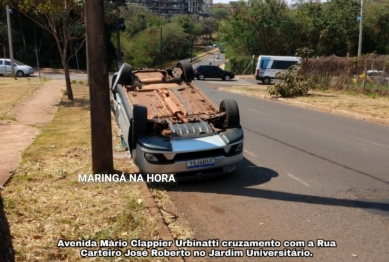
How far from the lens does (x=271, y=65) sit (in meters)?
36.4

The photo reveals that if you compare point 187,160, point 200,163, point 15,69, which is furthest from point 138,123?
point 15,69

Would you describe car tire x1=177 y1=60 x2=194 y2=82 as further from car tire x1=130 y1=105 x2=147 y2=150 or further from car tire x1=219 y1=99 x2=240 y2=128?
car tire x1=130 y1=105 x2=147 y2=150

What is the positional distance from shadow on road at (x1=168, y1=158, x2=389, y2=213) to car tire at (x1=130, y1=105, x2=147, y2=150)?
0.99 meters

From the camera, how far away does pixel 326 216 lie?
5.59 metres

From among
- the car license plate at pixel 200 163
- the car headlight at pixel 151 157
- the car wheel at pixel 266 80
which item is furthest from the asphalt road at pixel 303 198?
the car wheel at pixel 266 80

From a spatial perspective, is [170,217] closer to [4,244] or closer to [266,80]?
[4,244]

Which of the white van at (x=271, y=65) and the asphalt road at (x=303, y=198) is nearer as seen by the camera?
the asphalt road at (x=303, y=198)

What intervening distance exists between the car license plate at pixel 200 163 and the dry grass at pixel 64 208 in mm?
857

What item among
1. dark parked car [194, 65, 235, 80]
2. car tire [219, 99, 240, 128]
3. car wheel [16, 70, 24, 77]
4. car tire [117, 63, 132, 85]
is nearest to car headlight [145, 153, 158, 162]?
car tire [219, 99, 240, 128]

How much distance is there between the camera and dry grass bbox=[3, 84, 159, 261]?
4.60 m

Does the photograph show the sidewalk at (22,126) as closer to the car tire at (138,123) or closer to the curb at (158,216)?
the car tire at (138,123)

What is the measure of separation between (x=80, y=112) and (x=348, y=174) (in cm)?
1038

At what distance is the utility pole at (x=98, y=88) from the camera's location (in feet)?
21.1

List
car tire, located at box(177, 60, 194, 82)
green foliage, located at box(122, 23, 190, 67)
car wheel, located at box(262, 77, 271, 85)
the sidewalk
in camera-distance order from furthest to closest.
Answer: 1. green foliage, located at box(122, 23, 190, 67)
2. car wheel, located at box(262, 77, 271, 85)
3. car tire, located at box(177, 60, 194, 82)
4. the sidewalk
